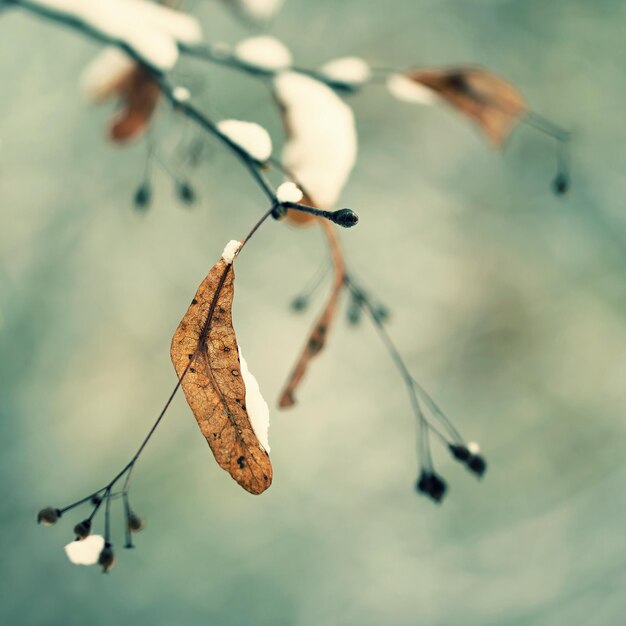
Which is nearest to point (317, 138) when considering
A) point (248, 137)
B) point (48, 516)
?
point (248, 137)

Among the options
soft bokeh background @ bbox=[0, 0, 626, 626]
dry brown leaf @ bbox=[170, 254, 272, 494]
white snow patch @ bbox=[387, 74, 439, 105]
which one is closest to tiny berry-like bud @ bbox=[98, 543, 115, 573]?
dry brown leaf @ bbox=[170, 254, 272, 494]

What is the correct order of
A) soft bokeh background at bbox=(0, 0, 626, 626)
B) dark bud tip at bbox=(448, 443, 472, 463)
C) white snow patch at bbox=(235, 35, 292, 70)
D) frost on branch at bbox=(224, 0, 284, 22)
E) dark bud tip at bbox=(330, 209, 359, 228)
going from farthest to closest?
soft bokeh background at bbox=(0, 0, 626, 626), frost on branch at bbox=(224, 0, 284, 22), white snow patch at bbox=(235, 35, 292, 70), dark bud tip at bbox=(448, 443, 472, 463), dark bud tip at bbox=(330, 209, 359, 228)

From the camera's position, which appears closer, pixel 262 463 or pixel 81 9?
pixel 262 463

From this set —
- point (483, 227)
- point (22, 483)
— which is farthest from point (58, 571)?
point (483, 227)

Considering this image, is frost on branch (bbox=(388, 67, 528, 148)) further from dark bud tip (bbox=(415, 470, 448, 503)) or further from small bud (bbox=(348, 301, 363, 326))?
dark bud tip (bbox=(415, 470, 448, 503))

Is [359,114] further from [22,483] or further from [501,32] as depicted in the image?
[22,483]

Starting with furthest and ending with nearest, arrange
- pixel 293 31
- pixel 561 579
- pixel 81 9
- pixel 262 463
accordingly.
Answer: pixel 293 31 < pixel 561 579 < pixel 81 9 < pixel 262 463
